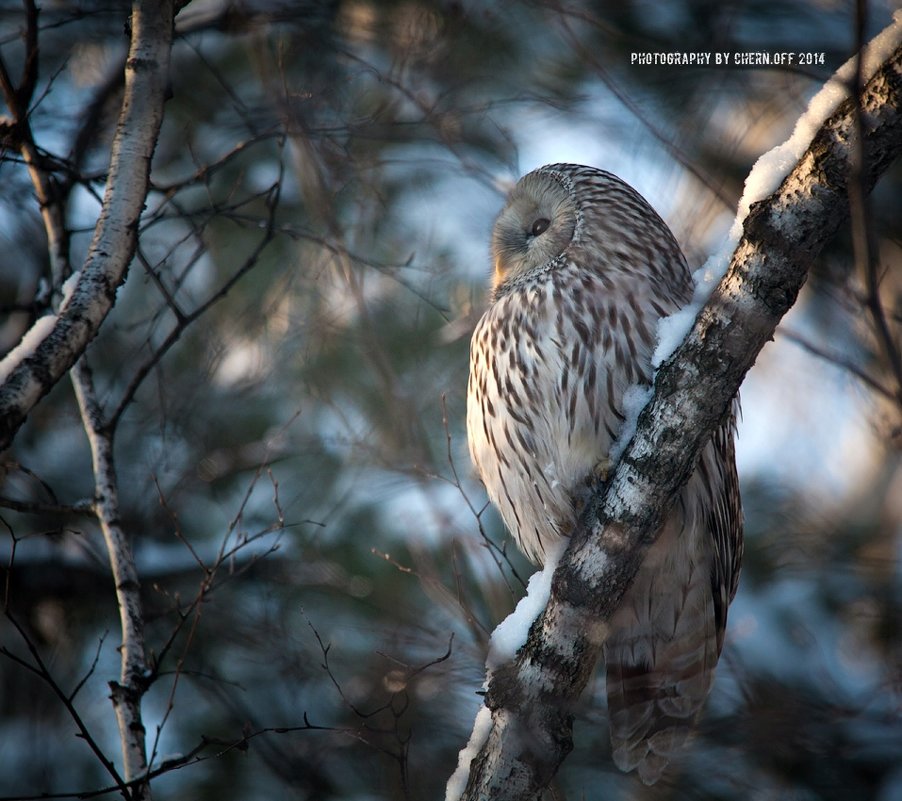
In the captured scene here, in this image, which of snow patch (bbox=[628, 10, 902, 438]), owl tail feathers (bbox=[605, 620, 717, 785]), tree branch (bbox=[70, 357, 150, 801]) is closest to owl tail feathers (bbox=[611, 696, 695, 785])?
owl tail feathers (bbox=[605, 620, 717, 785])

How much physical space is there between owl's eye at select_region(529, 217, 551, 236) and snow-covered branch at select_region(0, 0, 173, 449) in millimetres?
1332

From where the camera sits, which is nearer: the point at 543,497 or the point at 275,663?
the point at 543,497

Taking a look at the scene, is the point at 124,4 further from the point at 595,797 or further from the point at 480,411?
the point at 595,797

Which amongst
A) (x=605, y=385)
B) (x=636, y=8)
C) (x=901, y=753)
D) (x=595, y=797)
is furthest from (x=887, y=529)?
(x=636, y=8)

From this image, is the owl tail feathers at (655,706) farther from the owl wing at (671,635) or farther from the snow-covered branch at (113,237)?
the snow-covered branch at (113,237)

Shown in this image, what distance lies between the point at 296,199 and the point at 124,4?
1.47 metres

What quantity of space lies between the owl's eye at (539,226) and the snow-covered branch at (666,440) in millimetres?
1228

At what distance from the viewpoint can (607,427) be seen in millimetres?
2713

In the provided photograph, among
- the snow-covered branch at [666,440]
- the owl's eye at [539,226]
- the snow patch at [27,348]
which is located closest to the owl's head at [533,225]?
the owl's eye at [539,226]

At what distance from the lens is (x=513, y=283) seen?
3148 mm

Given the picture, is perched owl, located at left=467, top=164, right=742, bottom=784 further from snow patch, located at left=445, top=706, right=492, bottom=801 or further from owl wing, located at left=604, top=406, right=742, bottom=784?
snow patch, located at left=445, top=706, right=492, bottom=801

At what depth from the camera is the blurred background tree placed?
12.0ft

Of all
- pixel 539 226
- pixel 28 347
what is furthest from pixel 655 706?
pixel 28 347

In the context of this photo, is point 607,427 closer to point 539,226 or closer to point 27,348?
point 539,226
